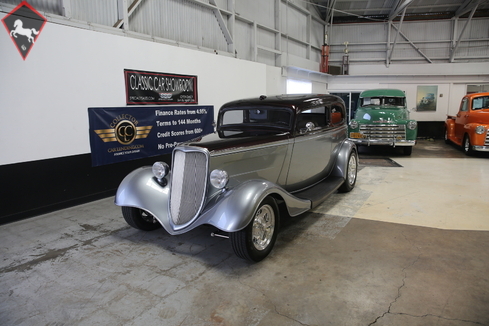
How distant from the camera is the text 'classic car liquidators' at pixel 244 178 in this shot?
3.05 m

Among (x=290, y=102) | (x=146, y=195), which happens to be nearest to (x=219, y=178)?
(x=146, y=195)

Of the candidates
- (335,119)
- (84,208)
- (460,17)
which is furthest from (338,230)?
(460,17)

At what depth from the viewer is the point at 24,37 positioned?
4.37 m

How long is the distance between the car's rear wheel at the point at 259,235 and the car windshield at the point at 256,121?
1119 mm

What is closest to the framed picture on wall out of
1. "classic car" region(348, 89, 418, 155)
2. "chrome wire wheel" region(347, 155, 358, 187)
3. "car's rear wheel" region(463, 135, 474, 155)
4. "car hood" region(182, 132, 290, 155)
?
"classic car" region(348, 89, 418, 155)

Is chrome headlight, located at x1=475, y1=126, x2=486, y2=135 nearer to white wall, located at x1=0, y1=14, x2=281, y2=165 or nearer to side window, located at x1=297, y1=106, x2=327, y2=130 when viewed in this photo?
side window, located at x1=297, y1=106, x2=327, y2=130

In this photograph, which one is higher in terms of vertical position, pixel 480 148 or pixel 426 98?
pixel 426 98

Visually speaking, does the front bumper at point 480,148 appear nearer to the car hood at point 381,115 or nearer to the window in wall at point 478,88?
the car hood at point 381,115

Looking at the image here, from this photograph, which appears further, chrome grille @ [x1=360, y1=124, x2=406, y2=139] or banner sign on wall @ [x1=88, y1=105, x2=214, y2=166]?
A: chrome grille @ [x1=360, y1=124, x2=406, y2=139]

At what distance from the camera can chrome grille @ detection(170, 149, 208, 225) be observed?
10.7 feet

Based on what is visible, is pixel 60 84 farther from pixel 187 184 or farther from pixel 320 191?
pixel 320 191

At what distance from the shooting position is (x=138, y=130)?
5996mm

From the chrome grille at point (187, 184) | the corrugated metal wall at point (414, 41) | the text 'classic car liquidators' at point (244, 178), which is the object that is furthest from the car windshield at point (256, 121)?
the corrugated metal wall at point (414, 41)

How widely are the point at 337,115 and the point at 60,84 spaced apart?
433 centimetres
